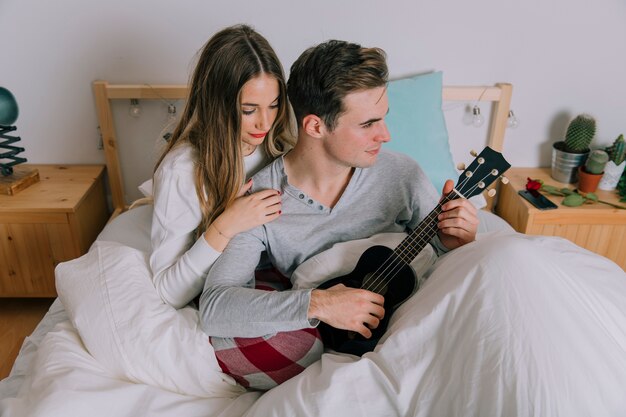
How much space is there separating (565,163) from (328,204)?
108 cm

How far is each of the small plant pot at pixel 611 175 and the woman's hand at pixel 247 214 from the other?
4.31ft

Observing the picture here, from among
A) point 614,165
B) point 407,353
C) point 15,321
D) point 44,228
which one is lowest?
point 15,321

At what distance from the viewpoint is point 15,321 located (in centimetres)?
197

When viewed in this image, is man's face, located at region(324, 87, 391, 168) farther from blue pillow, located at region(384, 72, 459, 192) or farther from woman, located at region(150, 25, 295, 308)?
blue pillow, located at region(384, 72, 459, 192)

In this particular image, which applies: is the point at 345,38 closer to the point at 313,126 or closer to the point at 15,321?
the point at 313,126

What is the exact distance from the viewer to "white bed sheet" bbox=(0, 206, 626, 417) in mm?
882

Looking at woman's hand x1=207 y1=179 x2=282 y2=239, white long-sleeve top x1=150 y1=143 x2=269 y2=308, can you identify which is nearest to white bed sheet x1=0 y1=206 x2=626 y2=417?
white long-sleeve top x1=150 y1=143 x2=269 y2=308

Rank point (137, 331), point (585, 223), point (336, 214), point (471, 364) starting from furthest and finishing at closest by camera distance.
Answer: point (585, 223) → point (336, 214) → point (137, 331) → point (471, 364)

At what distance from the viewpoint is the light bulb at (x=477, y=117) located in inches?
77.1

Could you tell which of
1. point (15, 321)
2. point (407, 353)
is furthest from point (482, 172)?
point (15, 321)

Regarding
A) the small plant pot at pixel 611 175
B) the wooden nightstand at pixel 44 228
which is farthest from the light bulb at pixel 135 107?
the small plant pot at pixel 611 175

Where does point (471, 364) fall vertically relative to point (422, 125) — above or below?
below

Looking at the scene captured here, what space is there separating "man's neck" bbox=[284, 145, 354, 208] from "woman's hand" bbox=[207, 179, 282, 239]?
0.33 feet

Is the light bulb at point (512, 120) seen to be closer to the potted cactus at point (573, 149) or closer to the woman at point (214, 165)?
the potted cactus at point (573, 149)
